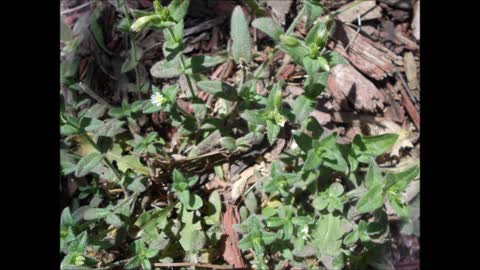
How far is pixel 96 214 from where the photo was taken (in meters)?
3.06

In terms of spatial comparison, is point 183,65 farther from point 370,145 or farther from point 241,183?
point 370,145

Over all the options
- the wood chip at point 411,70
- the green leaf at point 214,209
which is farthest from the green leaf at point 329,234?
the wood chip at point 411,70

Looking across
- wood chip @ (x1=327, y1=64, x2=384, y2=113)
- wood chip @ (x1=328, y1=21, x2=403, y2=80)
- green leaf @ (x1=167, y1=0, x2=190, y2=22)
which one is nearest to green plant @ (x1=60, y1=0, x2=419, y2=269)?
green leaf @ (x1=167, y1=0, x2=190, y2=22)

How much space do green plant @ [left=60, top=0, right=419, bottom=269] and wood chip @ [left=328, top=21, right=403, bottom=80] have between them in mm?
214

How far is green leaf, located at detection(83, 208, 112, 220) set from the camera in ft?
10.0

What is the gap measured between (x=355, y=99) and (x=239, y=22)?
1140mm

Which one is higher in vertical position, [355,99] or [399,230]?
[355,99]

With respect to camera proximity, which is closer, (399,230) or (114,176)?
(114,176)

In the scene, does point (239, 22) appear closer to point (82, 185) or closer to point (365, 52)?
point (365, 52)

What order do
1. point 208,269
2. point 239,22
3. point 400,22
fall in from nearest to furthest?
point 239,22 < point 208,269 < point 400,22

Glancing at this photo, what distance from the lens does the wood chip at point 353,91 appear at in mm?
3645

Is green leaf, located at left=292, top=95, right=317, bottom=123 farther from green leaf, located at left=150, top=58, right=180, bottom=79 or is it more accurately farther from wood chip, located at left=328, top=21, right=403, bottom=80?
wood chip, located at left=328, top=21, right=403, bottom=80

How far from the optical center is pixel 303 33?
3641 mm

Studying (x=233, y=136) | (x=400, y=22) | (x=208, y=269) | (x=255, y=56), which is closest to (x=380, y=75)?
(x=400, y=22)
